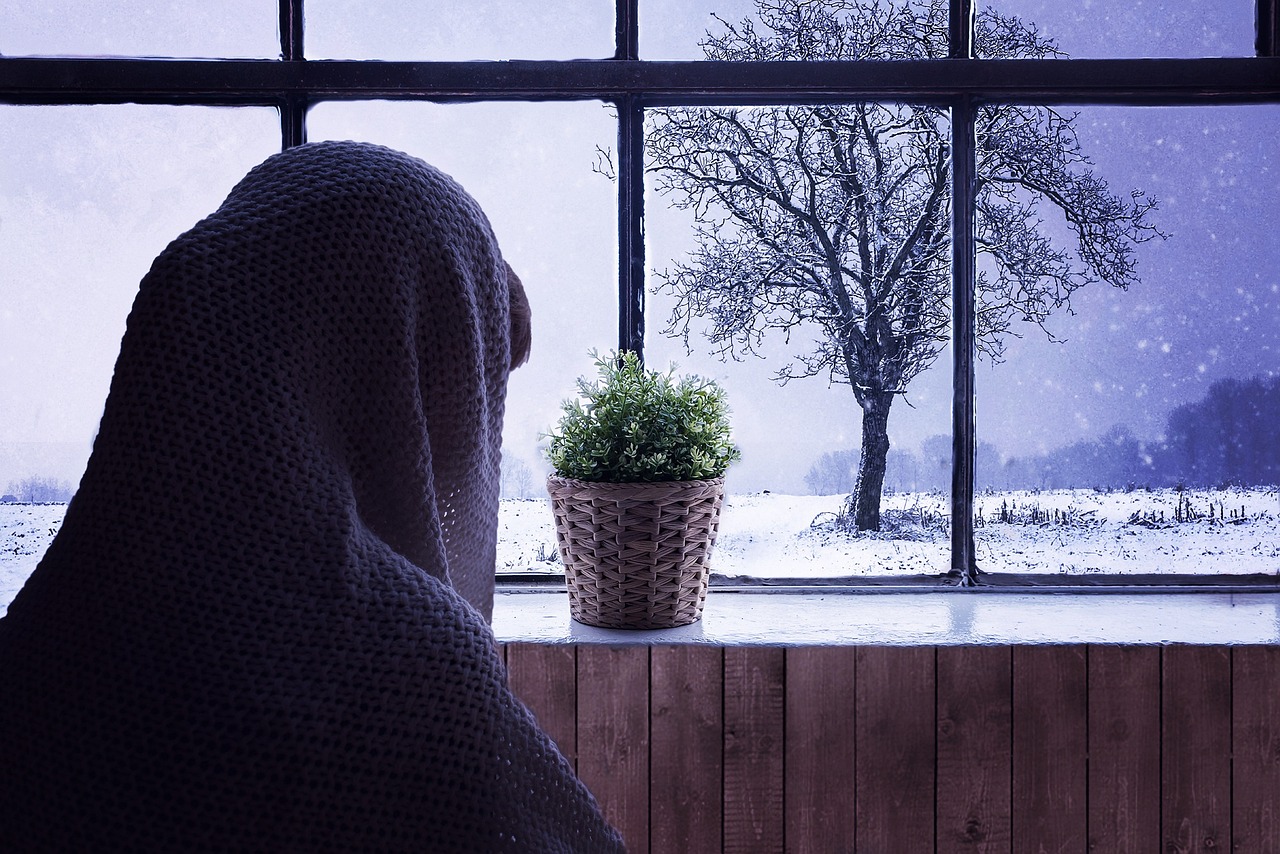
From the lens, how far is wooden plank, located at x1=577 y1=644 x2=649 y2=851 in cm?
132

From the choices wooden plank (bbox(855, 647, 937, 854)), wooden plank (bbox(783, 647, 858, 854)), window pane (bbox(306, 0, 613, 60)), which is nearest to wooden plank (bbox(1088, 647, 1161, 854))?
wooden plank (bbox(855, 647, 937, 854))

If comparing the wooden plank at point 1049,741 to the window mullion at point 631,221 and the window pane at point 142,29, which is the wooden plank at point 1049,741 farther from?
the window pane at point 142,29

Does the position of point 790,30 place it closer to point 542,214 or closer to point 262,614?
point 542,214

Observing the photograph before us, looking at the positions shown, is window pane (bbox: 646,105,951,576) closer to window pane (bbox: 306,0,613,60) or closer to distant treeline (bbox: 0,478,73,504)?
window pane (bbox: 306,0,613,60)

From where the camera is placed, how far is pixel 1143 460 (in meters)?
1.67

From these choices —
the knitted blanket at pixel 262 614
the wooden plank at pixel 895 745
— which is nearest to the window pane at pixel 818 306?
the wooden plank at pixel 895 745

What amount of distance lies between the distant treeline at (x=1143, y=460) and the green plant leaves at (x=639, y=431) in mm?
434

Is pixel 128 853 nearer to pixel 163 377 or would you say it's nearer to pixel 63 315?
pixel 163 377

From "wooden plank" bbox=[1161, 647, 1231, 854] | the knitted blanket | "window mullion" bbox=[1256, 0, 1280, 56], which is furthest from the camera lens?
"window mullion" bbox=[1256, 0, 1280, 56]

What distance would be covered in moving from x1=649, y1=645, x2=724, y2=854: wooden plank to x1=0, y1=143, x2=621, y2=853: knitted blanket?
800mm

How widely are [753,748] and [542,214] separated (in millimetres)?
1107

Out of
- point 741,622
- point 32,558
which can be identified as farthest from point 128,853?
point 32,558

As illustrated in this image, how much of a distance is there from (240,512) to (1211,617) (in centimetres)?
→ 164

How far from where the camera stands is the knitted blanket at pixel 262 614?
1.38 feet
